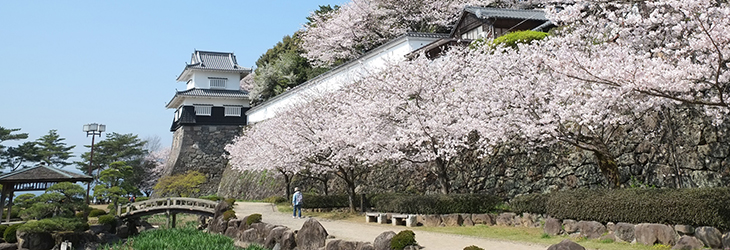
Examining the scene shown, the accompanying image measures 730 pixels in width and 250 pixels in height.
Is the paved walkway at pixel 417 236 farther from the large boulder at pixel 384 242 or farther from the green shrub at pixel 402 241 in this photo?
the large boulder at pixel 384 242

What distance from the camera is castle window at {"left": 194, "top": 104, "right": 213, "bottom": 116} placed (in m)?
36.0

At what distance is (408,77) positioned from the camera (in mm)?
15398

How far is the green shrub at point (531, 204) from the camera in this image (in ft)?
39.3

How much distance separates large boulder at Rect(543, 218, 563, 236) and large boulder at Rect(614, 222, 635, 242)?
1.41m

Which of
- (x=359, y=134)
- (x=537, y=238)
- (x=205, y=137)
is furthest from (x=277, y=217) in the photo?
(x=205, y=137)

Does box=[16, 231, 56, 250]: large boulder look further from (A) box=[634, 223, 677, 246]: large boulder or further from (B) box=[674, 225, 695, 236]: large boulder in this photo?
(B) box=[674, 225, 695, 236]: large boulder

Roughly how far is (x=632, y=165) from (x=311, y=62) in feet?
80.9

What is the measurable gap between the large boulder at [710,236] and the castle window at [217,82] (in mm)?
34905

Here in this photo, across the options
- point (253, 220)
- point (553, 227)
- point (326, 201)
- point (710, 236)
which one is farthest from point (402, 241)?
point (326, 201)

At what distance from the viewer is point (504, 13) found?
928 inches

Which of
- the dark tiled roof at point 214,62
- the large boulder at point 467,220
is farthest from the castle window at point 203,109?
the large boulder at point 467,220

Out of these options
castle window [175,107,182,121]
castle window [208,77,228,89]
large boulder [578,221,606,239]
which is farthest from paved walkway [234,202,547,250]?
castle window [175,107,182,121]

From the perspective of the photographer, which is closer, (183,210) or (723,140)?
(723,140)

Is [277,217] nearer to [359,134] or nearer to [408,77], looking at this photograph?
[359,134]
